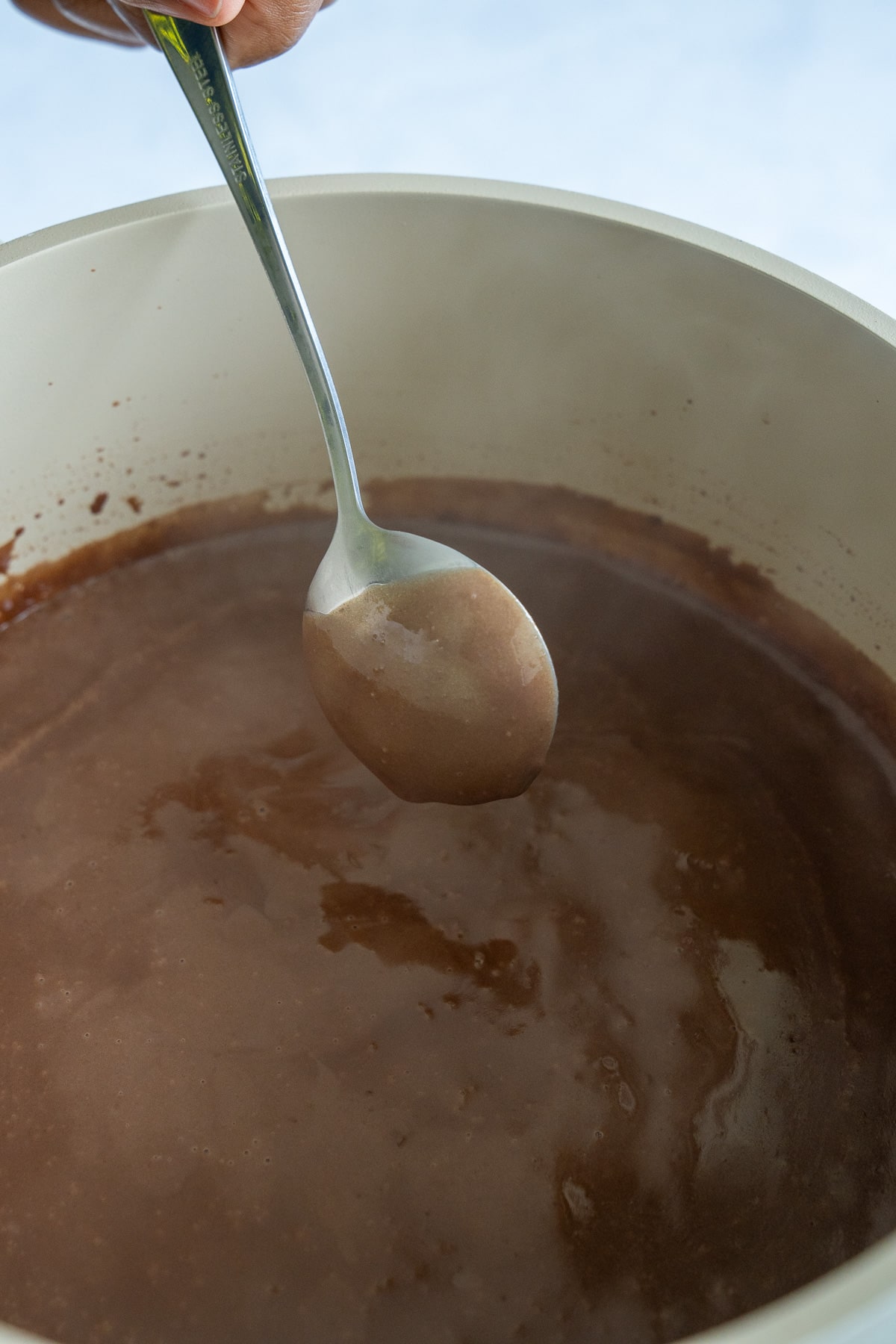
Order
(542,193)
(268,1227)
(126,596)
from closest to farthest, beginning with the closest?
(268,1227) < (542,193) < (126,596)

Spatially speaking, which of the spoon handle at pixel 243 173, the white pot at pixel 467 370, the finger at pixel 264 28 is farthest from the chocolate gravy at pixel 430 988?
the finger at pixel 264 28

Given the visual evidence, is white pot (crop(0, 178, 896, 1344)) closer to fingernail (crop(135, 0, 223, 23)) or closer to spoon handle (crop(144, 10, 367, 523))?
spoon handle (crop(144, 10, 367, 523))

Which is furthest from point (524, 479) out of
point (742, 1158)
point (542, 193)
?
point (742, 1158)

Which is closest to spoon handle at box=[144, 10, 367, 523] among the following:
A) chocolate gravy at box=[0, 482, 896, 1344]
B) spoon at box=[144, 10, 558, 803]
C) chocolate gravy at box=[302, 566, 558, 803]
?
spoon at box=[144, 10, 558, 803]

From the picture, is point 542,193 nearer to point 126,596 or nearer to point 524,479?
point 524,479

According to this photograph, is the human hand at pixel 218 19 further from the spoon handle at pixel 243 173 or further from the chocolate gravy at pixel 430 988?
the chocolate gravy at pixel 430 988
